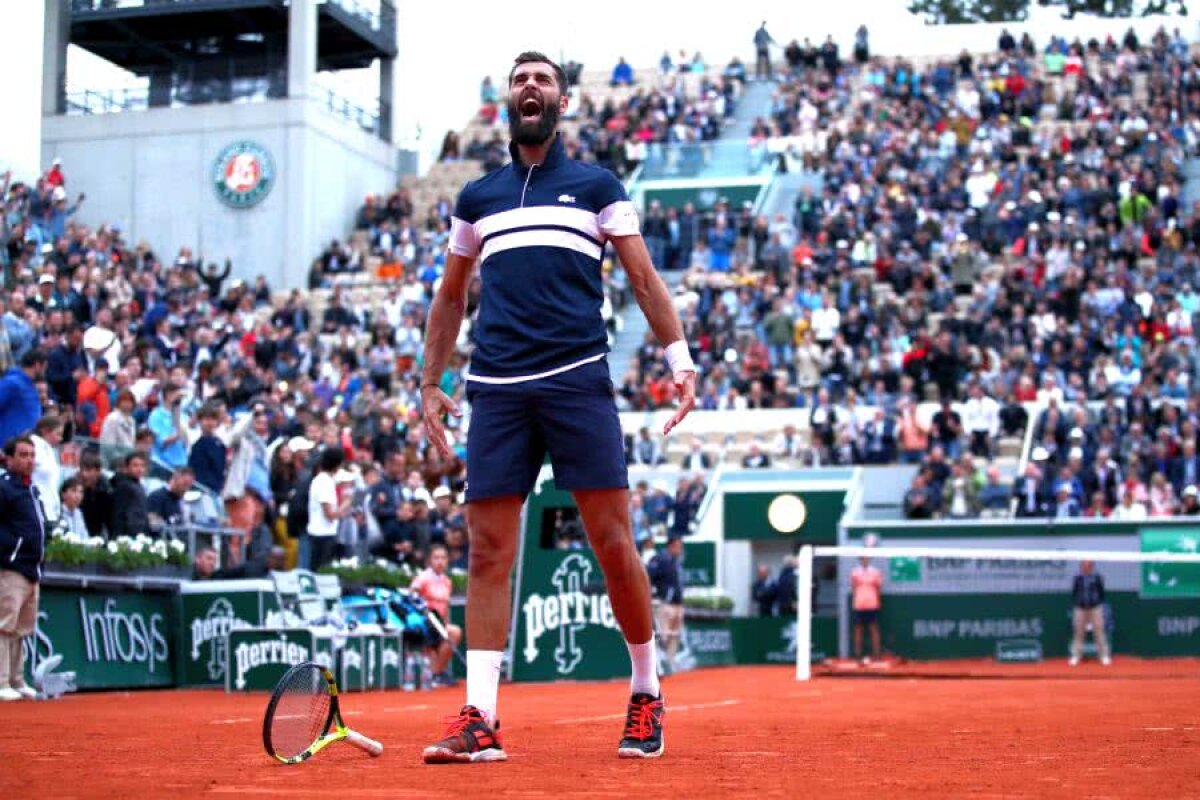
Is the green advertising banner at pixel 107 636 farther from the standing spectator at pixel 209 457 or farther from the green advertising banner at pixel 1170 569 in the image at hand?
the green advertising banner at pixel 1170 569

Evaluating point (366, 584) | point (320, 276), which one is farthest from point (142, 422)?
point (320, 276)

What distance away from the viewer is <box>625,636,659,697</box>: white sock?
6855 mm

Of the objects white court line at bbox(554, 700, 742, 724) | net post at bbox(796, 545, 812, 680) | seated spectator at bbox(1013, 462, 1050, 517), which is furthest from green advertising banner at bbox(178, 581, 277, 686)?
seated spectator at bbox(1013, 462, 1050, 517)

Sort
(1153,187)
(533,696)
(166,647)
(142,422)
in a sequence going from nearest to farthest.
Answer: (533,696) < (166,647) < (142,422) < (1153,187)

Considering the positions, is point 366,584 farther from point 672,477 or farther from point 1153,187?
point 1153,187

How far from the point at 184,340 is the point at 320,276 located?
10.2 metres

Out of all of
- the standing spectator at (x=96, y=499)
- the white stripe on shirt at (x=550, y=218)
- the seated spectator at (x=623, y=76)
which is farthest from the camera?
the seated spectator at (x=623, y=76)

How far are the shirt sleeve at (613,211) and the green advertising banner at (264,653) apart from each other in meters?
9.26

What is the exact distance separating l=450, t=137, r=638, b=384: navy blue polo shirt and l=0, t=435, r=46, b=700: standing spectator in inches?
273

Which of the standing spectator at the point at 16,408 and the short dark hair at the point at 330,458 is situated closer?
the standing spectator at the point at 16,408

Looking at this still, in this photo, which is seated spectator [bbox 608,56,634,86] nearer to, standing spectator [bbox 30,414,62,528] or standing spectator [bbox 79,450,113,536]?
standing spectator [bbox 79,450,113,536]

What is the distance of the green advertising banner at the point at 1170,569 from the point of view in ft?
74.1

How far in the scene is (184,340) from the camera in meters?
28.8

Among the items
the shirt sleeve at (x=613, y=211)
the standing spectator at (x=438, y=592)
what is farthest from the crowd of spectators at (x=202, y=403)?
the shirt sleeve at (x=613, y=211)
